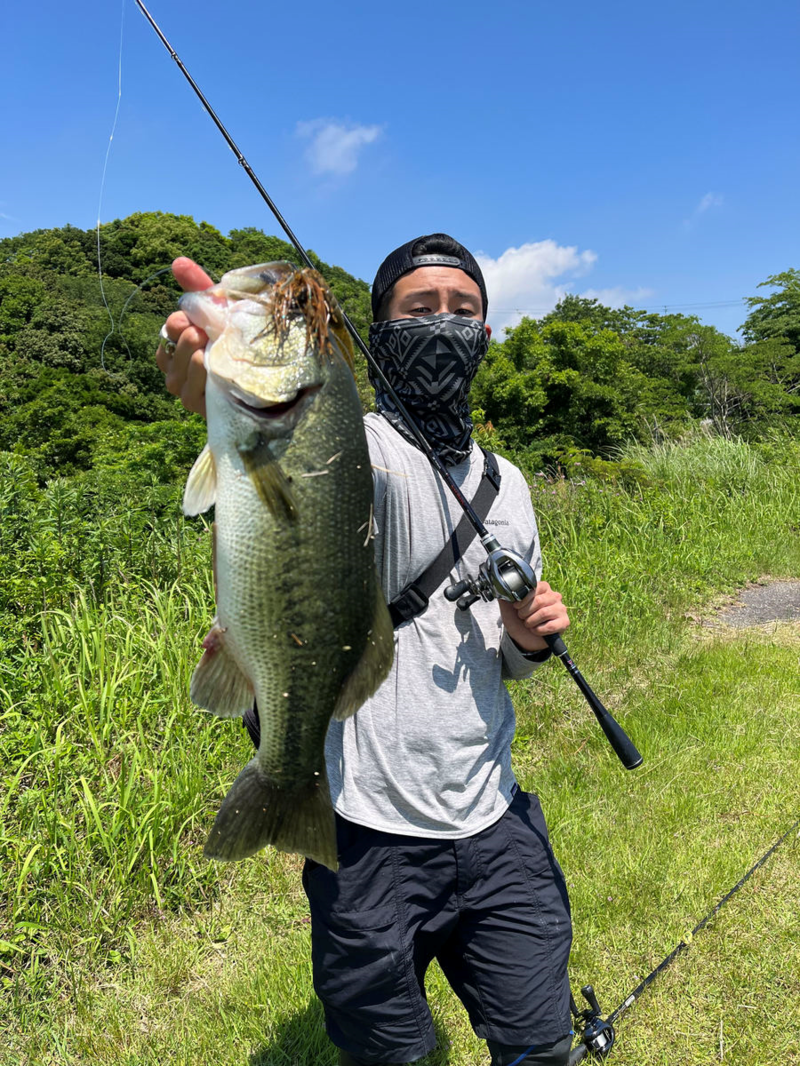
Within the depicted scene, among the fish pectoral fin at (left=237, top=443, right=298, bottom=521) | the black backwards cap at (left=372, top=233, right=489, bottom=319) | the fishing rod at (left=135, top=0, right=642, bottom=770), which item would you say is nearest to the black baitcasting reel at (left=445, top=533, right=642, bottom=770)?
the fishing rod at (left=135, top=0, right=642, bottom=770)

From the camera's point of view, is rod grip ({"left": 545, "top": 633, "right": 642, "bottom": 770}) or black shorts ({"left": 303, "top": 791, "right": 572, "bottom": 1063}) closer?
black shorts ({"left": 303, "top": 791, "right": 572, "bottom": 1063})

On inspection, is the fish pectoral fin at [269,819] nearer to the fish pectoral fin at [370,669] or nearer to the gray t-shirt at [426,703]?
the fish pectoral fin at [370,669]

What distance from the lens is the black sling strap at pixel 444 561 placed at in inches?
75.1

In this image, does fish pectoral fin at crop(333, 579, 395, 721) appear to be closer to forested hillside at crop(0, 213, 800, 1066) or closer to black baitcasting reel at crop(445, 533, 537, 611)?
black baitcasting reel at crop(445, 533, 537, 611)

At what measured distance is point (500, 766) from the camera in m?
2.01

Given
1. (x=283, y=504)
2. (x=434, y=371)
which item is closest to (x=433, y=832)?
(x=283, y=504)

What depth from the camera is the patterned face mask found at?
215cm

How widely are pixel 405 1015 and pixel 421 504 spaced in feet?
4.47

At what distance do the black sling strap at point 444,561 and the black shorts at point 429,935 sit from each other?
1.92ft

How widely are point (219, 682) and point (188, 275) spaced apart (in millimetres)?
826

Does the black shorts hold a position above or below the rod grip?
below

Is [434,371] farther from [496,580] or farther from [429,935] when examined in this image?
[429,935]

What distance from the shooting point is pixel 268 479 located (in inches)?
50.1

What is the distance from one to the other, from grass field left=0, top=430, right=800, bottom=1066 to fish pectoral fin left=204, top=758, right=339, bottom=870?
5.65 feet
